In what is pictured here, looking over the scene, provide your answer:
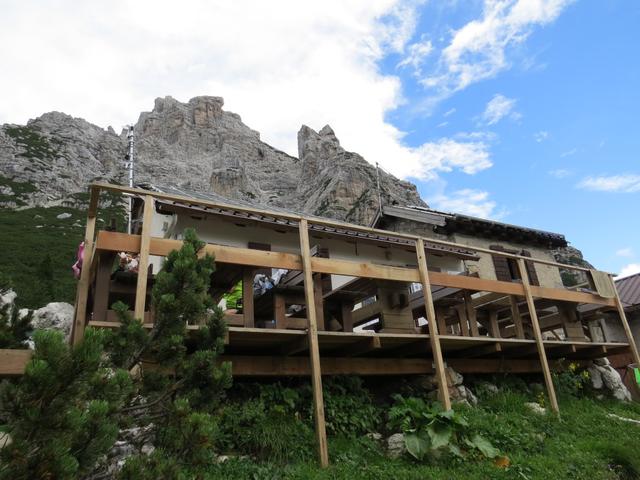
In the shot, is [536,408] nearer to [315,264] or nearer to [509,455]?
[509,455]

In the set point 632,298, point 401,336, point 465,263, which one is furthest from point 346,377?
point 632,298

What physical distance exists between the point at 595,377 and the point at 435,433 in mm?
8130

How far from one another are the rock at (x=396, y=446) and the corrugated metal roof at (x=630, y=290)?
18059 mm

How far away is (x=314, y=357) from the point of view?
7.73 meters

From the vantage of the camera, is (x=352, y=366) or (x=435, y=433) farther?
(x=352, y=366)

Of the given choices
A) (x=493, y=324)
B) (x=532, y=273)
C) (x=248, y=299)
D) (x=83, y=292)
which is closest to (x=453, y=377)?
(x=493, y=324)

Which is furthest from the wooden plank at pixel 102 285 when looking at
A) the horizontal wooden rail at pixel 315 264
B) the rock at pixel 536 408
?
the rock at pixel 536 408

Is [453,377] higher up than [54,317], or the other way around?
[54,317]

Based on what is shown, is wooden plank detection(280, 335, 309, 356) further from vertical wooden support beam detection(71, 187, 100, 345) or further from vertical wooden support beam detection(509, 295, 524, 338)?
vertical wooden support beam detection(509, 295, 524, 338)

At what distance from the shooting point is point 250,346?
834 cm

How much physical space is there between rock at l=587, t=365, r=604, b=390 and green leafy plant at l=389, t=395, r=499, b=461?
6805 mm

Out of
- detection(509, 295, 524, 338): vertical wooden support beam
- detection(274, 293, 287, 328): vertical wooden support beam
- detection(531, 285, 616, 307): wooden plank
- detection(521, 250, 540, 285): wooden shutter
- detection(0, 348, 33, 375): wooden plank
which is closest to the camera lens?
detection(0, 348, 33, 375): wooden plank

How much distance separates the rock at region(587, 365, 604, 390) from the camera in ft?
44.0

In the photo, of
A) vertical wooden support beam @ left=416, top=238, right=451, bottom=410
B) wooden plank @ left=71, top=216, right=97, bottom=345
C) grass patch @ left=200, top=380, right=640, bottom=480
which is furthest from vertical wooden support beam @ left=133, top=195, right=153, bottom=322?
vertical wooden support beam @ left=416, top=238, right=451, bottom=410
